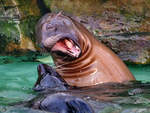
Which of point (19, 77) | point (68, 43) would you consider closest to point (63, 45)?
point (68, 43)

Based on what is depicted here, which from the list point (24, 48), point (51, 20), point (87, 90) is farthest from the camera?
point (24, 48)

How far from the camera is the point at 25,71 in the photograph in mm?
7082

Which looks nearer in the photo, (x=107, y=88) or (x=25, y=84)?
(x=107, y=88)

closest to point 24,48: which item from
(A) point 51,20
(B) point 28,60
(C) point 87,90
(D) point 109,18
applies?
(B) point 28,60

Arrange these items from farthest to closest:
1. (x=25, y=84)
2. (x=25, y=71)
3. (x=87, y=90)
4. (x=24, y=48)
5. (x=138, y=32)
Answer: (x=24, y=48) < (x=138, y=32) < (x=25, y=71) < (x=25, y=84) < (x=87, y=90)

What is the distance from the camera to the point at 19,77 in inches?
263

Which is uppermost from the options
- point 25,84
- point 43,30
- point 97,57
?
point 43,30

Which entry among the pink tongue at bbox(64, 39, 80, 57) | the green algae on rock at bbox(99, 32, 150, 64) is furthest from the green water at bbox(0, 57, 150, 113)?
the pink tongue at bbox(64, 39, 80, 57)

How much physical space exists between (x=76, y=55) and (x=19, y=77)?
1.70 metres

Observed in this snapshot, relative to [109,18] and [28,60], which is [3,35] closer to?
[28,60]

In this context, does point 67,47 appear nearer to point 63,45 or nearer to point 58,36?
point 63,45

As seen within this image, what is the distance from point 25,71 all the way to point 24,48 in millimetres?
1142

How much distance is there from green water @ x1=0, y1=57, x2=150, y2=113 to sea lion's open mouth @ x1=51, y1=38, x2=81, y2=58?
0.65 meters

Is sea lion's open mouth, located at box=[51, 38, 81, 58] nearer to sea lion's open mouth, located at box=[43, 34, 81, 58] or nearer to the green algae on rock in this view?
sea lion's open mouth, located at box=[43, 34, 81, 58]
